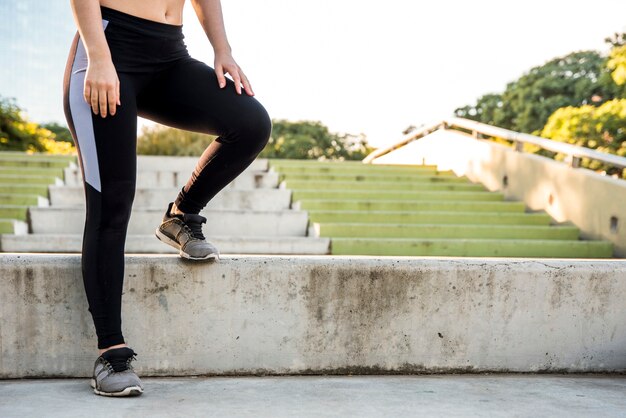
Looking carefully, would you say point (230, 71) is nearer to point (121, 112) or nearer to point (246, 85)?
point (246, 85)

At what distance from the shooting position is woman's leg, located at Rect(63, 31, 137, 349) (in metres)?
2.23

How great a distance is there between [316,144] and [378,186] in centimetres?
3250

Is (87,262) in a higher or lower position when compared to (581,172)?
lower

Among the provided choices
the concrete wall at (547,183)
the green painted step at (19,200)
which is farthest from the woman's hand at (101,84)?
the concrete wall at (547,183)

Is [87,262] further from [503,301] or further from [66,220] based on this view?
[66,220]

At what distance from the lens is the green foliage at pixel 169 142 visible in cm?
1368

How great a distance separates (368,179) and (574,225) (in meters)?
2.85

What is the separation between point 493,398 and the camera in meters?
2.42

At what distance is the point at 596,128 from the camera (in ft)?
43.2

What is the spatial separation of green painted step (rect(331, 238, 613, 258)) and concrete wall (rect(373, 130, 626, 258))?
0.32 meters

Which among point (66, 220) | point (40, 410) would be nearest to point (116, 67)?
point (40, 410)

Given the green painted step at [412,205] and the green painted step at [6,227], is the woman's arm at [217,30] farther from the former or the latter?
the green painted step at [412,205]

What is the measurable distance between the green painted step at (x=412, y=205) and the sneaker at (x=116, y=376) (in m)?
4.51

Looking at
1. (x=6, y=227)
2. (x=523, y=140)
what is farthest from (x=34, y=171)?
(x=523, y=140)
